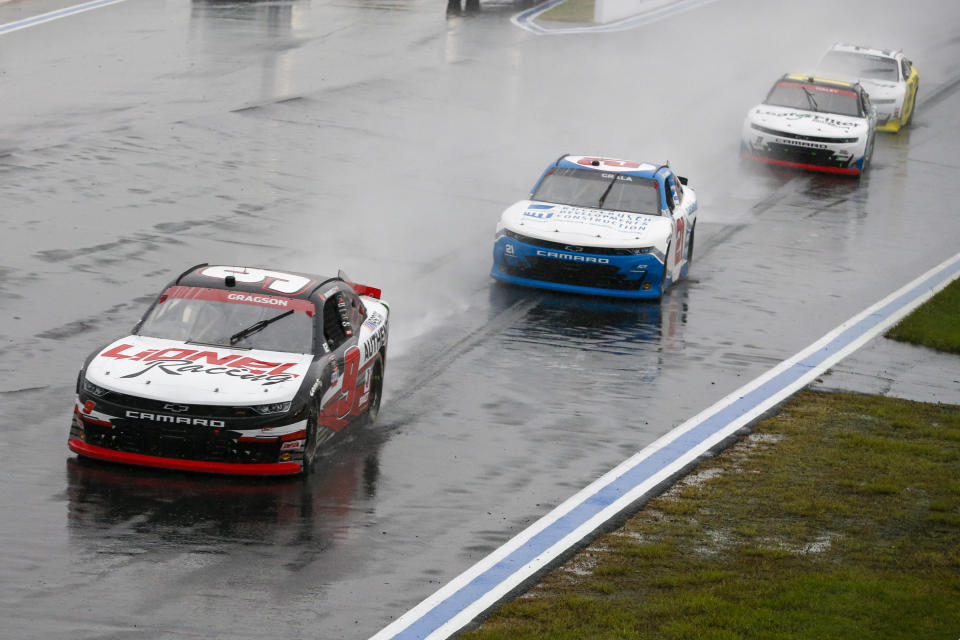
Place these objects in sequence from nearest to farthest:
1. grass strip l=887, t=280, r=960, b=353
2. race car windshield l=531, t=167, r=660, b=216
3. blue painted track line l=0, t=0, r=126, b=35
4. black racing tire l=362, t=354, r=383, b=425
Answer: black racing tire l=362, t=354, r=383, b=425, grass strip l=887, t=280, r=960, b=353, race car windshield l=531, t=167, r=660, b=216, blue painted track line l=0, t=0, r=126, b=35

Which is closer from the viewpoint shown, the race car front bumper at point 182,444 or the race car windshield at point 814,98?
the race car front bumper at point 182,444

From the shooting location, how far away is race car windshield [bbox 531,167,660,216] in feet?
61.8

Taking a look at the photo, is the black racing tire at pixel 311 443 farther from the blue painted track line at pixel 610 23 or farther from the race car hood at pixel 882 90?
the blue painted track line at pixel 610 23

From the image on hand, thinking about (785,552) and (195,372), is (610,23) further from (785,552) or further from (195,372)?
(785,552)

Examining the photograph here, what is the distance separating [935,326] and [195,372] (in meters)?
9.68

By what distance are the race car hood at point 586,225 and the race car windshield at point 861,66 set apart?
16591 millimetres

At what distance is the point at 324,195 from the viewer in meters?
22.6

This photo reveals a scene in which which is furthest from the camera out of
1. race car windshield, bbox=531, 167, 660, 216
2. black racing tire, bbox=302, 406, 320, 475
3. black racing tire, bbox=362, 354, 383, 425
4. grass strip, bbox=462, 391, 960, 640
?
race car windshield, bbox=531, 167, 660, 216

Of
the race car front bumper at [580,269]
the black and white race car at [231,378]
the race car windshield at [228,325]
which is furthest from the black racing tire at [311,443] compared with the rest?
the race car front bumper at [580,269]

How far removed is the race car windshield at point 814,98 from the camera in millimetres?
28359

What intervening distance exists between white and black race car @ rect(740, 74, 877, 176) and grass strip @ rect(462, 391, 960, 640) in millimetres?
14547

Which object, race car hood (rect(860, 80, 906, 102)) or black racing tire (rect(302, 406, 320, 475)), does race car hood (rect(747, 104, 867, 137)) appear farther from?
black racing tire (rect(302, 406, 320, 475))

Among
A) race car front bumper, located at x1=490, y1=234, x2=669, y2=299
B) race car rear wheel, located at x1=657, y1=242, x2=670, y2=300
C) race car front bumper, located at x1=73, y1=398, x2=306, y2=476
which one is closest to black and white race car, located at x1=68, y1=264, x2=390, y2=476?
race car front bumper, located at x1=73, y1=398, x2=306, y2=476

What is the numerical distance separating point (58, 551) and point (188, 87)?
2150 cm
